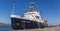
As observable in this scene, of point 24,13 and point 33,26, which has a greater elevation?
point 24,13

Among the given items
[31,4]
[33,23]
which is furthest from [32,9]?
[33,23]

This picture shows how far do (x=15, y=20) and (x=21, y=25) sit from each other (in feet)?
7.47

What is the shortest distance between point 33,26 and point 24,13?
6.11 metres

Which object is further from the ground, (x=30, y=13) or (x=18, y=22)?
(x=30, y=13)

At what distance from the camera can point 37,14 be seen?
172ft

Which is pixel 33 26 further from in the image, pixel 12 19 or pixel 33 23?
pixel 12 19

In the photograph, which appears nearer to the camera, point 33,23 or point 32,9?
point 33,23

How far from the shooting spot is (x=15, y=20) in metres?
41.4

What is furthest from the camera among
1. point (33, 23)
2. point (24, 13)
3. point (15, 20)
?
point (24, 13)

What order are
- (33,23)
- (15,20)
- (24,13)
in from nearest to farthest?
1. (15,20)
2. (33,23)
3. (24,13)

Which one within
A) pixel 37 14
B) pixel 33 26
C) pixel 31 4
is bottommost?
pixel 33 26

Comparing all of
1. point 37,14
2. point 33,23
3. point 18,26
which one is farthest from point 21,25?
point 37,14

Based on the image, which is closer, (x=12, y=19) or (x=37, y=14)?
(x=12, y=19)

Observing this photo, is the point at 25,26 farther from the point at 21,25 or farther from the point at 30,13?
Result: the point at 30,13
